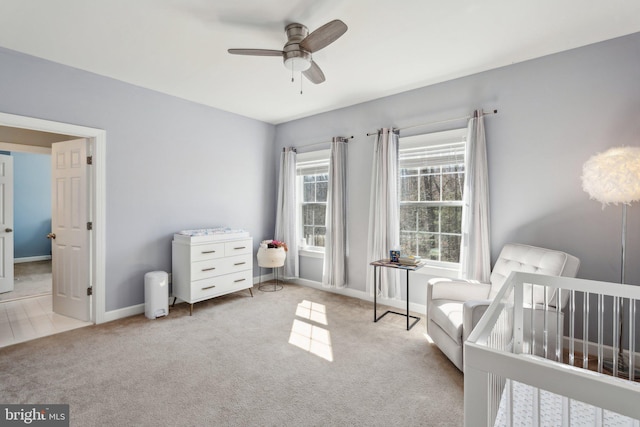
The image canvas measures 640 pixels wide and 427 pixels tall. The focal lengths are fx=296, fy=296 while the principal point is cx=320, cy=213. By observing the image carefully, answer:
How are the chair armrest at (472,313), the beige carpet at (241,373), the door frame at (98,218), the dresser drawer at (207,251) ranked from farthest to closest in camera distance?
→ 1. the dresser drawer at (207,251)
2. the door frame at (98,218)
3. the chair armrest at (472,313)
4. the beige carpet at (241,373)

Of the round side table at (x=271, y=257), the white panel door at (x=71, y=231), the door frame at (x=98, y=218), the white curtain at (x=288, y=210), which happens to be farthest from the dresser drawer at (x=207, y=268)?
the white curtain at (x=288, y=210)

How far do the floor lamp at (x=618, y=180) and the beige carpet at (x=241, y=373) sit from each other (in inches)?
57.0

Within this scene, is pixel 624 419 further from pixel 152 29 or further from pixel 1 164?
pixel 1 164

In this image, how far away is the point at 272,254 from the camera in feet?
14.1

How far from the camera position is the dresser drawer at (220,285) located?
3.56 metres

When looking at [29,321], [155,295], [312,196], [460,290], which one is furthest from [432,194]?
[29,321]

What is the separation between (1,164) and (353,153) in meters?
5.03

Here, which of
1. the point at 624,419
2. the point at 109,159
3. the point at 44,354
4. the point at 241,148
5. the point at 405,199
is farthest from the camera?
the point at 241,148

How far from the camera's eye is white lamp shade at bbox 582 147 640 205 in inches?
81.7

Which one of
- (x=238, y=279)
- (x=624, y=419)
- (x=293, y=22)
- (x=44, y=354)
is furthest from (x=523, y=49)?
(x=44, y=354)

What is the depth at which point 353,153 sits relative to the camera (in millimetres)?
4121

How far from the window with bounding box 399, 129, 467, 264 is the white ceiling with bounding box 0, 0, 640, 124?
720 millimetres

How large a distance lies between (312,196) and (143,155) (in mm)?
2391

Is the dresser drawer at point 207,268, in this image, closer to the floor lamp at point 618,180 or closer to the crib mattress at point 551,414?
the crib mattress at point 551,414
